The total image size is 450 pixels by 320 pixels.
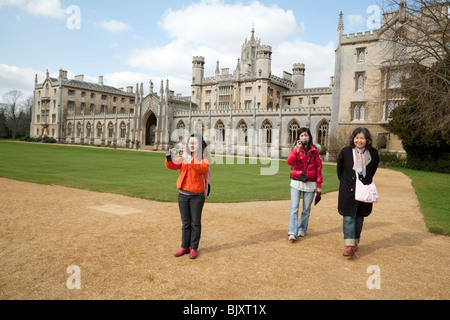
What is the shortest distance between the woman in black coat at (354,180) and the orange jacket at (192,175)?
2.12 m

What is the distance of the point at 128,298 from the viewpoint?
323 centimetres

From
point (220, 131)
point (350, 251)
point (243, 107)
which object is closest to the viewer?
point (350, 251)

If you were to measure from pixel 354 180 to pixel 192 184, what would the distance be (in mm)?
2407

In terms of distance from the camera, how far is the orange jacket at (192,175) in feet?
14.8

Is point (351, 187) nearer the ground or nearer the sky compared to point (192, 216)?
nearer the sky

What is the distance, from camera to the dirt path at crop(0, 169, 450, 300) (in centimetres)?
349

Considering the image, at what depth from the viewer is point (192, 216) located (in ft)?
15.0

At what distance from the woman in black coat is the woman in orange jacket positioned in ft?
6.95

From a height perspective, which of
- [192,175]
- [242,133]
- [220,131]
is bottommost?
[192,175]

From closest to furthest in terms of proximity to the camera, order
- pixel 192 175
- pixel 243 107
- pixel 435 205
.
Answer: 1. pixel 192 175
2. pixel 435 205
3. pixel 243 107

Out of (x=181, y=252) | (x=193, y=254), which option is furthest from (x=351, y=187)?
A: (x=181, y=252)

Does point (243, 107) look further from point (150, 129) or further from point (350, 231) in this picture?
point (350, 231)

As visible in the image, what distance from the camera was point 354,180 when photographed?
4793 millimetres

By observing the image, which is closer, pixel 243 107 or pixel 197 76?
pixel 243 107
